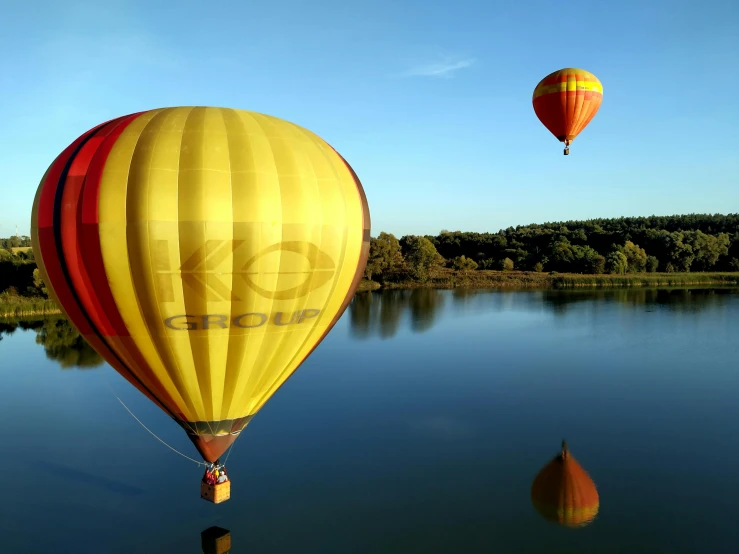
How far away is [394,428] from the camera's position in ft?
33.8

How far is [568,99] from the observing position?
1436 cm

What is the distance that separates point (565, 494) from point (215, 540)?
4.58 metres

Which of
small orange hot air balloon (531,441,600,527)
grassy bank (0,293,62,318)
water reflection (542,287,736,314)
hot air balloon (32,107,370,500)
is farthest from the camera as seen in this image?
water reflection (542,287,736,314)

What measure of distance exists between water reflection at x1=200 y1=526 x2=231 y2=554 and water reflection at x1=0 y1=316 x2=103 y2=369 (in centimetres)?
1055

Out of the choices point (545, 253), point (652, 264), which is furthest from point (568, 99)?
point (545, 253)

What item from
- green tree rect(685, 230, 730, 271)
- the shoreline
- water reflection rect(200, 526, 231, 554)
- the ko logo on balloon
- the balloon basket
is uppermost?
→ green tree rect(685, 230, 730, 271)

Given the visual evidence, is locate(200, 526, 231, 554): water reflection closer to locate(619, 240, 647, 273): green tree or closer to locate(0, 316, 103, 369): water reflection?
locate(0, 316, 103, 369): water reflection

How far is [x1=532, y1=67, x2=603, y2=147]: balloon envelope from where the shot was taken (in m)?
14.3

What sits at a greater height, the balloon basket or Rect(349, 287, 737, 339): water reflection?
Rect(349, 287, 737, 339): water reflection

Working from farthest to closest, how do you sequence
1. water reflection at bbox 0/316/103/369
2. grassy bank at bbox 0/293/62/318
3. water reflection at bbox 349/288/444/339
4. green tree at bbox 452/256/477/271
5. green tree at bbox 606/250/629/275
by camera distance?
green tree at bbox 452/256/477/271 → green tree at bbox 606/250/629/275 → grassy bank at bbox 0/293/62/318 → water reflection at bbox 349/288/444/339 → water reflection at bbox 0/316/103/369

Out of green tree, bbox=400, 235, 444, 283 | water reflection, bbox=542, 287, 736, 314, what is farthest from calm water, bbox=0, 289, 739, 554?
green tree, bbox=400, 235, 444, 283

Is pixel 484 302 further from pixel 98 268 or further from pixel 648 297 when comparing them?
Result: pixel 98 268

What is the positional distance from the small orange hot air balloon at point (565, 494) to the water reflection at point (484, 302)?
11.1 m

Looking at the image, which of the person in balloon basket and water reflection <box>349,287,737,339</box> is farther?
water reflection <box>349,287,737,339</box>
